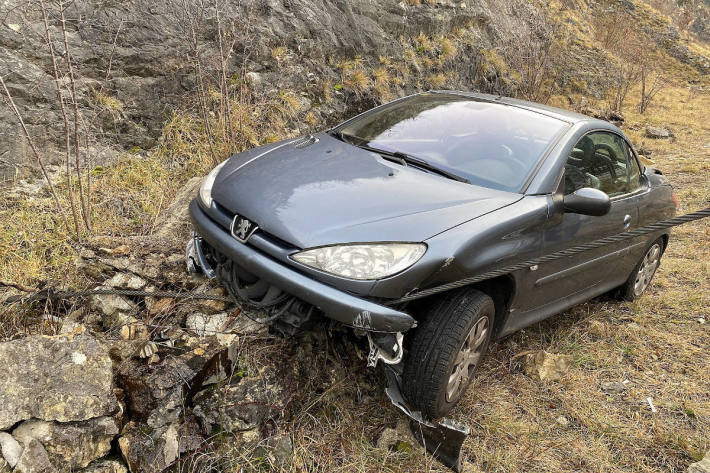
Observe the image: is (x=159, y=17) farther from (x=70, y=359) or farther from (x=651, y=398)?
(x=651, y=398)

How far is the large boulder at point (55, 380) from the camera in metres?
1.93

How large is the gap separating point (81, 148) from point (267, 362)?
314 centimetres

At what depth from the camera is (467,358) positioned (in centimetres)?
255

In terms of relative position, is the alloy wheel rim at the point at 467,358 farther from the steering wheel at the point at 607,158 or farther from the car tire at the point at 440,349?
the steering wheel at the point at 607,158

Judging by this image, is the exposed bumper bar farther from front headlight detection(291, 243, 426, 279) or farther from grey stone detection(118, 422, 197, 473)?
grey stone detection(118, 422, 197, 473)

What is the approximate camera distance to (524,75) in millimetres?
9875

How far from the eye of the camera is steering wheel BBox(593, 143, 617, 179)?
3260 mm

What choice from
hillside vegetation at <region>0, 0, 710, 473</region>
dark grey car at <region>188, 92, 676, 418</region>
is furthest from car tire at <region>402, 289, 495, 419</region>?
hillside vegetation at <region>0, 0, 710, 473</region>

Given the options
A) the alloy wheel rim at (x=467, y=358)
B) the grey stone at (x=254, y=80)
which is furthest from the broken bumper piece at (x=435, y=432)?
the grey stone at (x=254, y=80)

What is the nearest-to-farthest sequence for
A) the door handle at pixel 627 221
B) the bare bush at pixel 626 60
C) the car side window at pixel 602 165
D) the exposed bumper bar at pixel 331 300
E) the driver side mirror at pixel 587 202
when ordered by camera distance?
1. the exposed bumper bar at pixel 331 300
2. the driver side mirror at pixel 587 202
3. the car side window at pixel 602 165
4. the door handle at pixel 627 221
5. the bare bush at pixel 626 60

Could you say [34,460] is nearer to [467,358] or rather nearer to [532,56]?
[467,358]

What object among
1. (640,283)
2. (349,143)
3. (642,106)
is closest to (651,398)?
(640,283)

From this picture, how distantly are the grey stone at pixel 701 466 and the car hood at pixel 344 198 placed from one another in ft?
4.86

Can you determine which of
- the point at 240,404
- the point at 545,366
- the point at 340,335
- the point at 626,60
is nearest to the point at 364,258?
the point at 340,335
